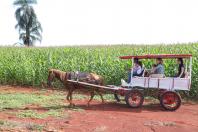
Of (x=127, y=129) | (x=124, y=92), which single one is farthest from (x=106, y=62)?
(x=127, y=129)

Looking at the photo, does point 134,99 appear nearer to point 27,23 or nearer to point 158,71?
point 158,71

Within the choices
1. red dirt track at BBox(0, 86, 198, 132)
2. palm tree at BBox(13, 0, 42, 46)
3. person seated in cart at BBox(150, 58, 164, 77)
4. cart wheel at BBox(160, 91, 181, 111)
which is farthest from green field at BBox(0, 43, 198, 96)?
palm tree at BBox(13, 0, 42, 46)

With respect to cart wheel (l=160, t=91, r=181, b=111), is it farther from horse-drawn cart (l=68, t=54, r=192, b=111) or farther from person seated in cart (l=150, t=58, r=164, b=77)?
person seated in cart (l=150, t=58, r=164, b=77)

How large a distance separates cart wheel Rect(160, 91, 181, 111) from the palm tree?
1592 inches

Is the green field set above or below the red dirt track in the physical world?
above

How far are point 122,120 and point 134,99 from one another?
2.46 metres

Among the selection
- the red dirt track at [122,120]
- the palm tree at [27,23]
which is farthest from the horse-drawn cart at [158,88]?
the palm tree at [27,23]

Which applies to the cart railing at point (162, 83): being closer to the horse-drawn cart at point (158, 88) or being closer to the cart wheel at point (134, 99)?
the horse-drawn cart at point (158, 88)

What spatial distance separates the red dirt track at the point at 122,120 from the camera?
1140 centimetres

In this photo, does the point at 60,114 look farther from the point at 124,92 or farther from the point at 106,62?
the point at 106,62

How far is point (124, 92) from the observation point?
1480 centimetres

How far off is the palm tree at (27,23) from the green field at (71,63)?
1095 inches

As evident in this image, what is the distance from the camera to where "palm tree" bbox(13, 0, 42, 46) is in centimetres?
5369

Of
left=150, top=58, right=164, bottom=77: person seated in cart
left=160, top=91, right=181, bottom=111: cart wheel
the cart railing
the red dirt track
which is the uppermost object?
left=150, top=58, right=164, bottom=77: person seated in cart
